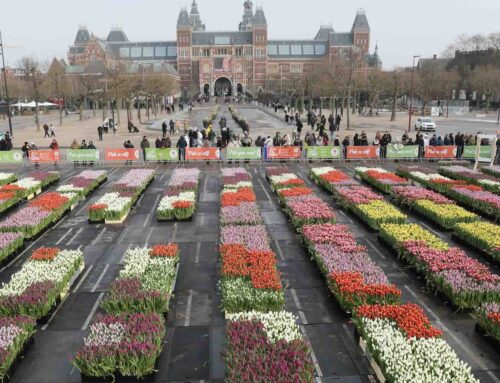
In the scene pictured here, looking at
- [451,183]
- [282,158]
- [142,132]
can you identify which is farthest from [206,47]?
[451,183]

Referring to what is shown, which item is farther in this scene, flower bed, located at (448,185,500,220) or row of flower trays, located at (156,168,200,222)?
flower bed, located at (448,185,500,220)

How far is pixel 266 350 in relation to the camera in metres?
7.23

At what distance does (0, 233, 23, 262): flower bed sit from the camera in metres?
12.2

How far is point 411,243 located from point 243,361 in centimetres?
693

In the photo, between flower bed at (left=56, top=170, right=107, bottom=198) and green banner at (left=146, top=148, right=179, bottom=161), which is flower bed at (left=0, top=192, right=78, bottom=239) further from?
green banner at (left=146, top=148, right=179, bottom=161)

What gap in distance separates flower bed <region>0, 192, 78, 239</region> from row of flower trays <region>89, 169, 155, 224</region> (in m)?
1.14

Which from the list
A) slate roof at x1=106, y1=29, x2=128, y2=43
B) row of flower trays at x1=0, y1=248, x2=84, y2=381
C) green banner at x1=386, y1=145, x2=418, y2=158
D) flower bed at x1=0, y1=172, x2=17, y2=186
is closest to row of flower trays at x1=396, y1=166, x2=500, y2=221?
green banner at x1=386, y1=145, x2=418, y2=158

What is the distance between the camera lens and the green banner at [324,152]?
2820 centimetres

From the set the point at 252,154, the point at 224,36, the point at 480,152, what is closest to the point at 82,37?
the point at 224,36

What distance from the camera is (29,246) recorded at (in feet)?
45.6

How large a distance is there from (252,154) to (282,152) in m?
1.86

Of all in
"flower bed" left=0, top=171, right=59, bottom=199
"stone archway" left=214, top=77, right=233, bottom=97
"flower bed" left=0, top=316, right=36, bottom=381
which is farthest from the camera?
"stone archway" left=214, top=77, right=233, bottom=97

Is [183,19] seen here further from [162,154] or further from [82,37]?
[162,154]

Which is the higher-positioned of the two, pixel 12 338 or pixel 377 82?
pixel 377 82
